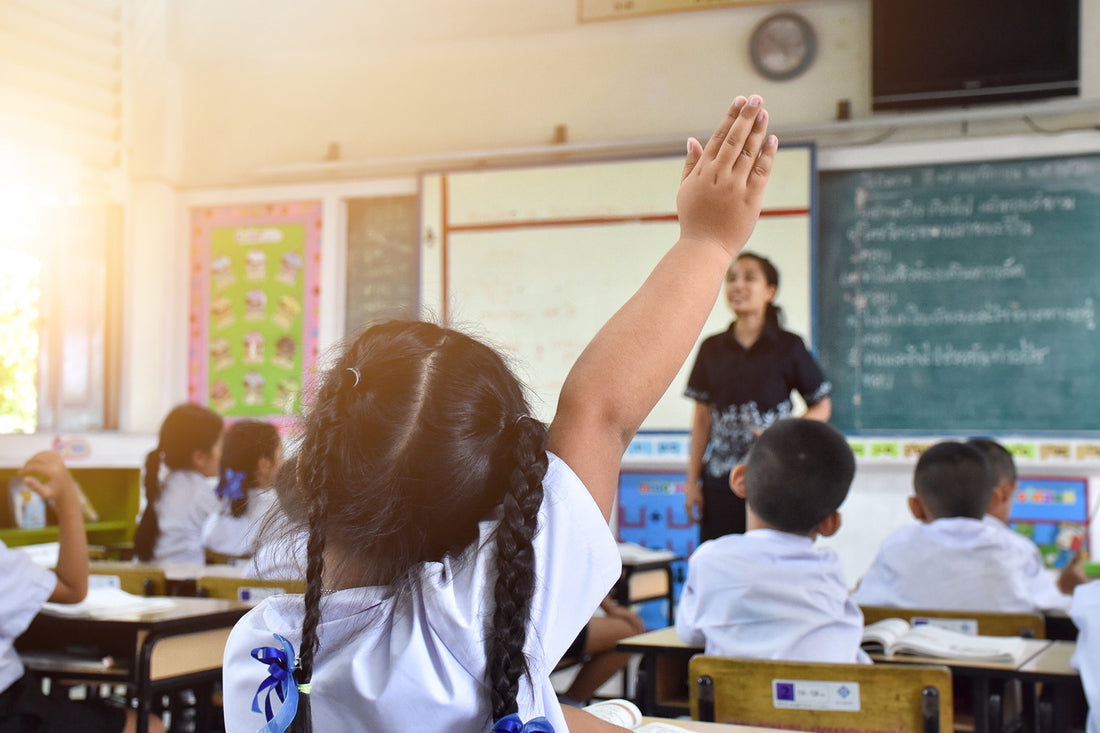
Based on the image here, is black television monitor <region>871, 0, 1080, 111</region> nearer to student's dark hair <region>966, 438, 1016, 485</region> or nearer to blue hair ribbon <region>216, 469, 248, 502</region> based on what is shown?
student's dark hair <region>966, 438, 1016, 485</region>

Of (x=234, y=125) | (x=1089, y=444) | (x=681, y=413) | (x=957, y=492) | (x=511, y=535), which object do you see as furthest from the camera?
(x=234, y=125)

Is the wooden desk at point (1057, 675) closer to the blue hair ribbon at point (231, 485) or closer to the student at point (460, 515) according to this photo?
the student at point (460, 515)

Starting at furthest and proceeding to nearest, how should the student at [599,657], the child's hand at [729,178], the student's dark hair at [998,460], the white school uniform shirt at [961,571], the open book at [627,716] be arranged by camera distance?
1. the student at [599,657]
2. the student's dark hair at [998,460]
3. the white school uniform shirt at [961,571]
4. the open book at [627,716]
5. the child's hand at [729,178]

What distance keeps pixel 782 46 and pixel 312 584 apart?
459cm

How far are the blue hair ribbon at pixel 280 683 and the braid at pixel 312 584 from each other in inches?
0.4

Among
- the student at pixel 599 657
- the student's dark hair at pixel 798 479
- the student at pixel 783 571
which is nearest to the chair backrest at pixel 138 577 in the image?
the student at pixel 599 657

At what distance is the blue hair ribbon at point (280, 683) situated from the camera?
690 millimetres

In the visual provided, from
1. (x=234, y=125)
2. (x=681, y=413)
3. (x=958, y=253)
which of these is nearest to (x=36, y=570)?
(x=681, y=413)

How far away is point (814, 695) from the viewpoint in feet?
4.95

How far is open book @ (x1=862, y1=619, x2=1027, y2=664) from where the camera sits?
69.7 inches

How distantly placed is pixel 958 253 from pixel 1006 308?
12.3 inches

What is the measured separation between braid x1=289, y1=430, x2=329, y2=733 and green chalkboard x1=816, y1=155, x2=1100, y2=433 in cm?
416

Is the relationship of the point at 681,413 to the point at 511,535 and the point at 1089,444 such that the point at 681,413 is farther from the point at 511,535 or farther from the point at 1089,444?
the point at 511,535

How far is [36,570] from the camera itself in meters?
1.88
